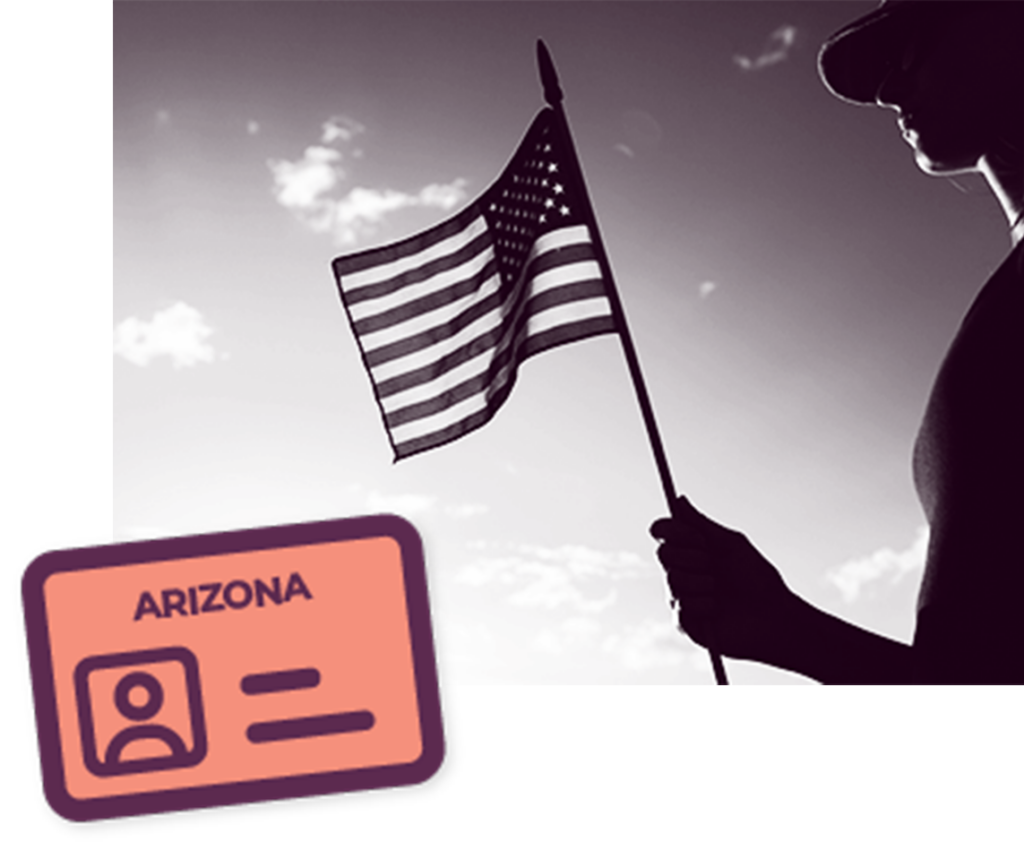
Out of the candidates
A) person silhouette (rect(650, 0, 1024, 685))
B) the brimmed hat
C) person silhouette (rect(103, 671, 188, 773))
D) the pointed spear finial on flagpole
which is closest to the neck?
person silhouette (rect(650, 0, 1024, 685))

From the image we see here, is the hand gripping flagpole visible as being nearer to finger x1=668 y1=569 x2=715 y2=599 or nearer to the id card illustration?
finger x1=668 y1=569 x2=715 y2=599

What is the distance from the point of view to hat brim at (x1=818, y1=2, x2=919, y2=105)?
7.72 ft

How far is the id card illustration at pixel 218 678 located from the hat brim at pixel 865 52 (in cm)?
202

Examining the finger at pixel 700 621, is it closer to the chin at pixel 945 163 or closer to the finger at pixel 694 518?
the finger at pixel 694 518

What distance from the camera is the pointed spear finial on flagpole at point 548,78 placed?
11.2ft

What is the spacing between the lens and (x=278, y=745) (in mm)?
1467

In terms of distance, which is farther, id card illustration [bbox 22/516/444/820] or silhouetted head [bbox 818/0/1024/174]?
silhouetted head [bbox 818/0/1024/174]

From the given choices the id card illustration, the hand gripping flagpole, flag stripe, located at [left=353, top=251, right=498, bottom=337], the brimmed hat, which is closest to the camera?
the id card illustration

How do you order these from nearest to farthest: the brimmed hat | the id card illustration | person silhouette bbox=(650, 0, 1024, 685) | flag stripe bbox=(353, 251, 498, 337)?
the id card illustration, person silhouette bbox=(650, 0, 1024, 685), the brimmed hat, flag stripe bbox=(353, 251, 498, 337)

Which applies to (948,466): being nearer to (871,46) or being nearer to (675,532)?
(675,532)

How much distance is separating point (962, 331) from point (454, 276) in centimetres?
253

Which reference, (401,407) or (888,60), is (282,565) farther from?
(401,407)

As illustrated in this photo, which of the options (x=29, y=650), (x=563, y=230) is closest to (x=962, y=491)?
(x=29, y=650)

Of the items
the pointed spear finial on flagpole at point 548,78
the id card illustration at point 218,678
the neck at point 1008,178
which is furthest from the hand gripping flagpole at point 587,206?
the id card illustration at point 218,678
